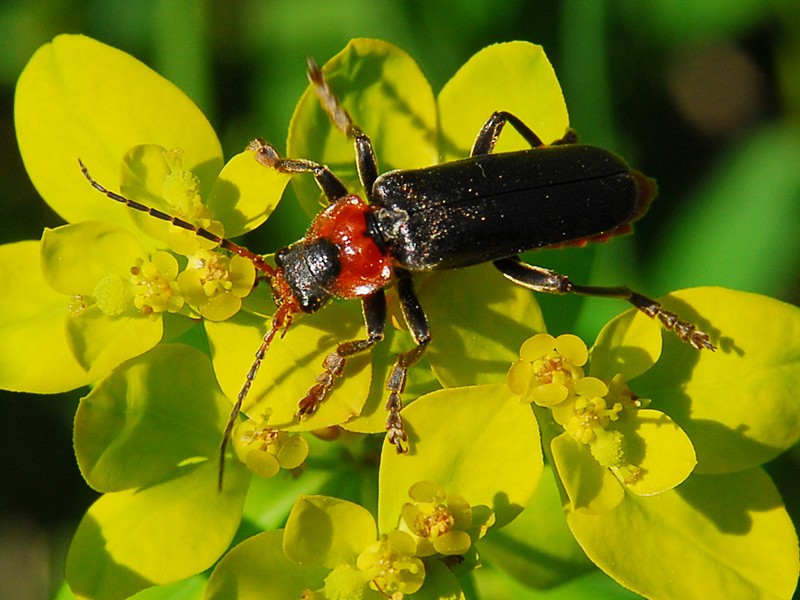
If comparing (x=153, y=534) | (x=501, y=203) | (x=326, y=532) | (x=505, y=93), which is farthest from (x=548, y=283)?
(x=153, y=534)

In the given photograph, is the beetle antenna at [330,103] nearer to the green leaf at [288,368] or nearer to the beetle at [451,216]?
the beetle at [451,216]

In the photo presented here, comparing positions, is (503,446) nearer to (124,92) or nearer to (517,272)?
(517,272)

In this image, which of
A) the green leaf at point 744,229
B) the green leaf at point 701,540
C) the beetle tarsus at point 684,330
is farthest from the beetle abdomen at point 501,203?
the green leaf at point 744,229

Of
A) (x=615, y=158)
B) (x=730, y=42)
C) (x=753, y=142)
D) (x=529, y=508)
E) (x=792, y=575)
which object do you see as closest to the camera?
(x=792, y=575)

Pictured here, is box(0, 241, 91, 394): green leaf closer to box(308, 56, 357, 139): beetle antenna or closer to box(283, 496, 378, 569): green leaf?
box(283, 496, 378, 569): green leaf

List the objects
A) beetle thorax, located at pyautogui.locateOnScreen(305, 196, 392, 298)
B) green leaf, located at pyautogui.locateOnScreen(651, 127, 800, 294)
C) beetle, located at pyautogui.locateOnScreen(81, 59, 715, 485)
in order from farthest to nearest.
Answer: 1. green leaf, located at pyautogui.locateOnScreen(651, 127, 800, 294)
2. beetle thorax, located at pyautogui.locateOnScreen(305, 196, 392, 298)
3. beetle, located at pyautogui.locateOnScreen(81, 59, 715, 485)

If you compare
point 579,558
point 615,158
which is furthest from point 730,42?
point 579,558

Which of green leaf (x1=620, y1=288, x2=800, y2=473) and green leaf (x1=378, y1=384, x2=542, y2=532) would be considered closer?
green leaf (x1=378, y1=384, x2=542, y2=532)

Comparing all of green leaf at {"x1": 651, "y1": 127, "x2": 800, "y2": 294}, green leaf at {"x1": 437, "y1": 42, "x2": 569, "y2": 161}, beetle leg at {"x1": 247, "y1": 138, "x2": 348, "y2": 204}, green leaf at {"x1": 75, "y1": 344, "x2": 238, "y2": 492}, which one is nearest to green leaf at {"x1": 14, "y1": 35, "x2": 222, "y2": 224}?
beetle leg at {"x1": 247, "y1": 138, "x2": 348, "y2": 204}
